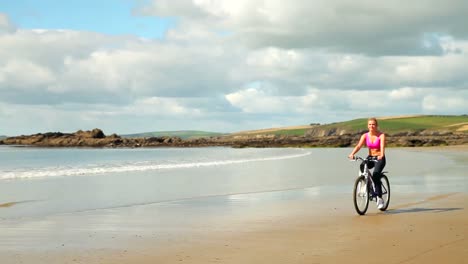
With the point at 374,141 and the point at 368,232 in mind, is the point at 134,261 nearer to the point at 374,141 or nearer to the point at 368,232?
the point at 368,232

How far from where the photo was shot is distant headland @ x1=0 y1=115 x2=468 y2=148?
384 ft

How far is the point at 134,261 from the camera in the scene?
27.1 feet

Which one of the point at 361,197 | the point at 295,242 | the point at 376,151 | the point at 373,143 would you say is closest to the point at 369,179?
the point at 361,197

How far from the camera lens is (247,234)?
10484mm

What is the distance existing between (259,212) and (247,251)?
16.4ft

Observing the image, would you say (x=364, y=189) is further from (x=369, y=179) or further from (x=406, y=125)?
(x=406, y=125)

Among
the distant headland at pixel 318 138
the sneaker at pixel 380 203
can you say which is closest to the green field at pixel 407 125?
the distant headland at pixel 318 138

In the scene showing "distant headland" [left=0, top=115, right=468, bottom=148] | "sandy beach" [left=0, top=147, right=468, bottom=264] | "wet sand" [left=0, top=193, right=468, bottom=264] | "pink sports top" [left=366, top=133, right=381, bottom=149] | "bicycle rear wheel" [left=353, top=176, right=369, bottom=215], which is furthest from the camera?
"distant headland" [left=0, top=115, right=468, bottom=148]

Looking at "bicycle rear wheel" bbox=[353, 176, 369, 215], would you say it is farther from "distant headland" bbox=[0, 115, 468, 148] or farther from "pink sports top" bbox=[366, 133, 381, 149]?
"distant headland" bbox=[0, 115, 468, 148]

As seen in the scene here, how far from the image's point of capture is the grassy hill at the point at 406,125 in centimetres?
15262

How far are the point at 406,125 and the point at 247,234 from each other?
159 metres

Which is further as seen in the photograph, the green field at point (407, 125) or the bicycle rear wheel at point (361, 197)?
the green field at point (407, 125)

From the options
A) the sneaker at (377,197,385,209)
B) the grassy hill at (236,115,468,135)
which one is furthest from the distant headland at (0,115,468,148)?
the sneaker at (377,197,385,209)

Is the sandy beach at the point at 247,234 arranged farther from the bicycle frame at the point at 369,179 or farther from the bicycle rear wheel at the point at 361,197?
the bicycle frame at the point at 369,179
